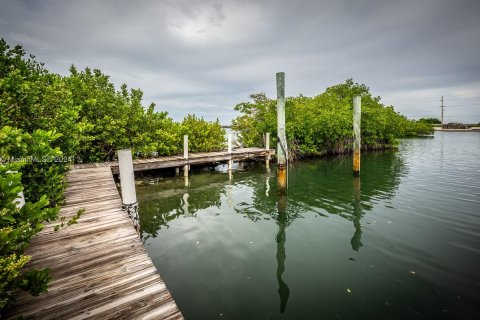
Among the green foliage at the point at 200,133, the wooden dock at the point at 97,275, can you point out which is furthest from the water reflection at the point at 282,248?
the green foliage at the point at 200,133

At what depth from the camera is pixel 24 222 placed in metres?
1.81

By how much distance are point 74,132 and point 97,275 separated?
17.9ft

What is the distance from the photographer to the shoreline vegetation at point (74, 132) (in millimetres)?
1783

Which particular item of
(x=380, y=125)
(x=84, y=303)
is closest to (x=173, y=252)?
(x=84, y=303)

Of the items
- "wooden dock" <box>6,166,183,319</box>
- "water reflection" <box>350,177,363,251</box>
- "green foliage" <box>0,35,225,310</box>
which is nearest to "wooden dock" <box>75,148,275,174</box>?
"green foliage" <box>0,35,225,310</box>

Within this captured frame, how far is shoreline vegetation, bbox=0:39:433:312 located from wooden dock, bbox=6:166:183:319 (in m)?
0.33

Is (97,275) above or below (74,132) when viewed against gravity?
below

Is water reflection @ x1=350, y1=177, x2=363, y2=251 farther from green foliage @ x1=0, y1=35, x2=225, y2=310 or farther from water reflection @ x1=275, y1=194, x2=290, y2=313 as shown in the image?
green foliage @ x1=0, y1=35, x2=225, y2=310

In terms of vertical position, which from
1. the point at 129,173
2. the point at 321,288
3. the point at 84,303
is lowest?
the point at 321,288

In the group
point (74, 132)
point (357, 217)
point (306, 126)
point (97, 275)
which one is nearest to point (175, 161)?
point (74, 132)

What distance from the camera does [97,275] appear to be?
298 centimetres

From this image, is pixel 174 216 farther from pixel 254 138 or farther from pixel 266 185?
pixel 254 138

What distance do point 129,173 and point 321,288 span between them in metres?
4.56

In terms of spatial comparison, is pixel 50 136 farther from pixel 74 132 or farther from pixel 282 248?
pixel 282 248
